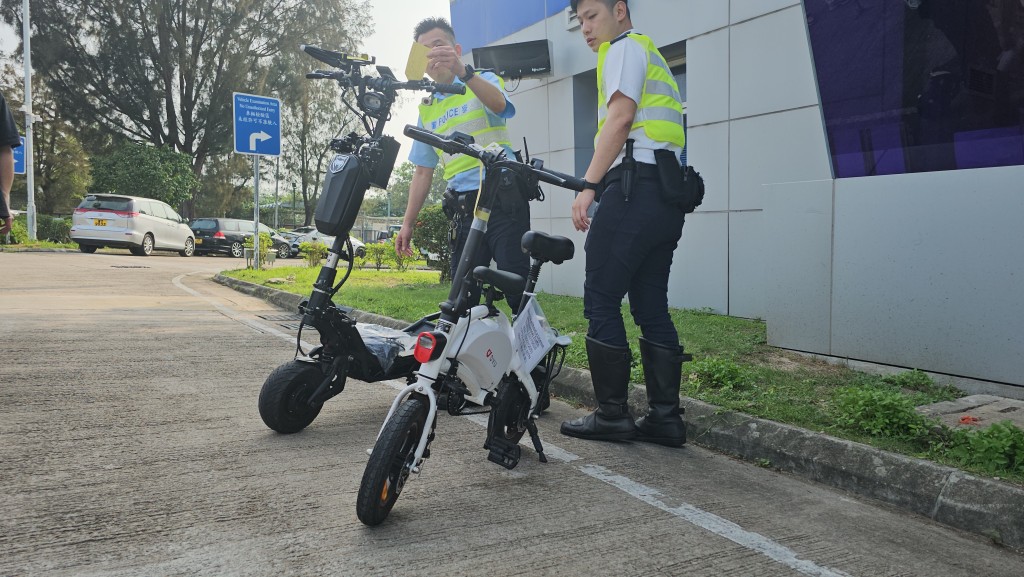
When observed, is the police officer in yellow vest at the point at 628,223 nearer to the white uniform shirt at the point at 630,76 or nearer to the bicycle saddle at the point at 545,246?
the white uniform shirt at the point at 630,76

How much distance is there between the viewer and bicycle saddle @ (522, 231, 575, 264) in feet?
9.46

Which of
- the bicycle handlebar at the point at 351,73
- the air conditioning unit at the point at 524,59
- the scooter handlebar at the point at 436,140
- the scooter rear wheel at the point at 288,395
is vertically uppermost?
the air conditioning unit at the point at 524,59

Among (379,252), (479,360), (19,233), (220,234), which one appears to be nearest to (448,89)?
(479,360)

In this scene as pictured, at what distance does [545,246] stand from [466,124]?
1.29 meters

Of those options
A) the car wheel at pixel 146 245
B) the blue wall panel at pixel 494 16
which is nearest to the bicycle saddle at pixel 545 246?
the blue wall panel at pixel 494 16

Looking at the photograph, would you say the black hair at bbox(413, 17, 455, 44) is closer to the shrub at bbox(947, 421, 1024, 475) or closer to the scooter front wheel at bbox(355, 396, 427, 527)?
the scooter front wheel at bbox(355, 396, 427, 527)

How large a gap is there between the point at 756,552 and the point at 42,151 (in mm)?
44287

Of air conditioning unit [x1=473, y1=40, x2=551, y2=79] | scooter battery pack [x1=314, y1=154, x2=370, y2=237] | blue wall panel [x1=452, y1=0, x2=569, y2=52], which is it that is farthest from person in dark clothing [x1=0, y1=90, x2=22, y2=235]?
blue wall panel [x1=452, y1=0, x2=569, y2=52]

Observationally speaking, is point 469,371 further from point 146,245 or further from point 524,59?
point 146,245

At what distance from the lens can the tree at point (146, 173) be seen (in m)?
30.6

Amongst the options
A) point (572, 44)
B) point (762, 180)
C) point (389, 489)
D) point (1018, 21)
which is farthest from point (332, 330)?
point (572, 44)

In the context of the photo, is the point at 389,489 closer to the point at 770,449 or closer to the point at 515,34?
the point at 770,449

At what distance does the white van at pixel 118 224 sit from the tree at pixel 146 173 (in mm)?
9999

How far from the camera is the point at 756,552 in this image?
231 centimetres
